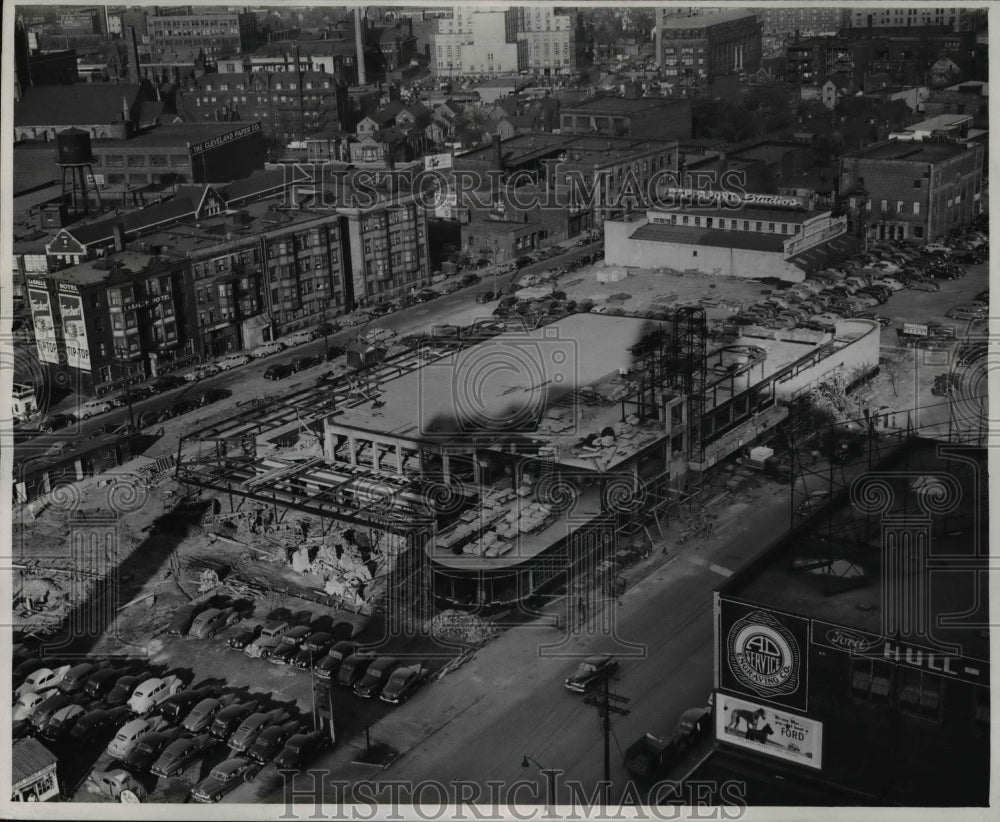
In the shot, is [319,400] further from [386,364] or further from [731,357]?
[731,357]

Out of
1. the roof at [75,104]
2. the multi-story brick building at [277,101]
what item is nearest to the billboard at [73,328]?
the roof at [75,104]

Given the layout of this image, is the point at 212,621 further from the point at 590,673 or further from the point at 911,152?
the point at 911,152

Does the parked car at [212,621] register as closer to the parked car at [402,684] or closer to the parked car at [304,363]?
the parked car at [402,684]

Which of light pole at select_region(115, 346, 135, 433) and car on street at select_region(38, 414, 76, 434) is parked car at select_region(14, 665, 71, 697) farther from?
car on street at select_region(38, 414, 76, 434)

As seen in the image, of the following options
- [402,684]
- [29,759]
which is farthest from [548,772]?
[29,759]

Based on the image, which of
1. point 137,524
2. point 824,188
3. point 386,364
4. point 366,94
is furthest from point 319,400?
point 366,94

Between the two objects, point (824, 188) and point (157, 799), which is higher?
point (824, 188)

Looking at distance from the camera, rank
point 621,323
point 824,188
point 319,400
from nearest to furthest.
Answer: point 319,400, point 621,323, point 824,188

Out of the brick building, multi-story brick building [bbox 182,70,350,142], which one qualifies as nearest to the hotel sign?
multi-story brick building [bbox 182,70,350,142]
